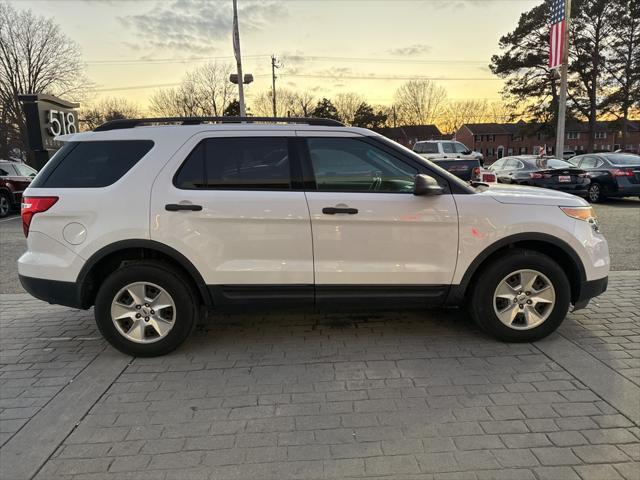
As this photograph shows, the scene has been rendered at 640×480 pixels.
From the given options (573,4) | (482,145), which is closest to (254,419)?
(573,4)

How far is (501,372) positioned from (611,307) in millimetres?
2164

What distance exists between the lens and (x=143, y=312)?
3812 mm

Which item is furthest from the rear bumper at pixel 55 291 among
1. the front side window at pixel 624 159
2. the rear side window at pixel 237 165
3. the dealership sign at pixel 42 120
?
the front side window at pixel 624 159

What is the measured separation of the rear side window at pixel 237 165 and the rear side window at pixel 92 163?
42cm

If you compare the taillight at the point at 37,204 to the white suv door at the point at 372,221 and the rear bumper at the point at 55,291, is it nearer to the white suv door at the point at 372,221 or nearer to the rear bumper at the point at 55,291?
the rear bumper at the point at 55,291

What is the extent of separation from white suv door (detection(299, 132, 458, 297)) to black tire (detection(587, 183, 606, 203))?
12391mm

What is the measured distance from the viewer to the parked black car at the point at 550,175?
13516 mm

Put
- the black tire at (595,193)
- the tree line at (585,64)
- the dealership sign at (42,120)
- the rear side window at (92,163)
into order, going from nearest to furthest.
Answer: the rear side window at (92,163), the dealership sign at (42,120), the black tire at (595,193), the tree line at (585,64)

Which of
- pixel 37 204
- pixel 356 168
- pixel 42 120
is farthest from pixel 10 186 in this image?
pixel 356 168

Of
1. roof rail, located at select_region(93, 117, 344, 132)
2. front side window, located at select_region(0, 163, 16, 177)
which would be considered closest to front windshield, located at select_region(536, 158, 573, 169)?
roof rail, located at select_region(93, 117, 344, 132)

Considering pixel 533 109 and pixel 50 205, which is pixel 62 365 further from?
pixel 533 109

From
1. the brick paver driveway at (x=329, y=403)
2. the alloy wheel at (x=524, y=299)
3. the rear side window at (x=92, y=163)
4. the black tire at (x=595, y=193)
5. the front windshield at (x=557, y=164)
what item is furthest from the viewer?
the front windshield at (x=557, y=164)

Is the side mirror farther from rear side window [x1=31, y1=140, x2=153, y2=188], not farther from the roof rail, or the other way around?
rear side window [x1=31, y1=140, x2=153, y2=188]

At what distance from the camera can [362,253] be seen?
12.4 ft
